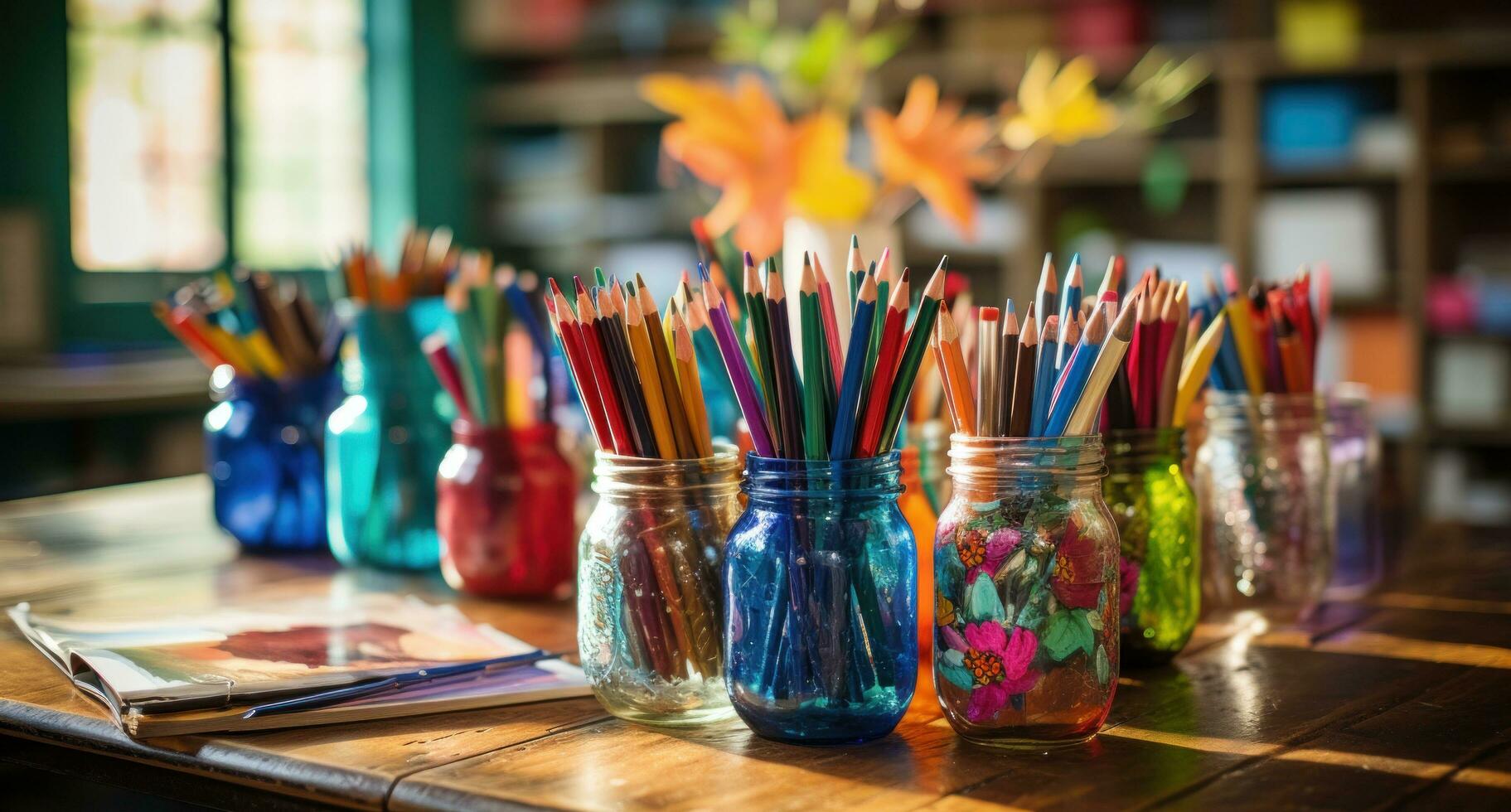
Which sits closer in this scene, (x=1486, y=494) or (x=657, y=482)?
(x=657, y=482)

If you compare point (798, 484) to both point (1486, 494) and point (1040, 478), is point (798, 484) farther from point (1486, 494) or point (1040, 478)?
point (1486, 494)

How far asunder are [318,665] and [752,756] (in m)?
0.30

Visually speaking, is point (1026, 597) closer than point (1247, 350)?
Yes

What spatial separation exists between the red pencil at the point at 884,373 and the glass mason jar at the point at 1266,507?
38cm

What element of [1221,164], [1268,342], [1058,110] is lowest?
[1268,342]

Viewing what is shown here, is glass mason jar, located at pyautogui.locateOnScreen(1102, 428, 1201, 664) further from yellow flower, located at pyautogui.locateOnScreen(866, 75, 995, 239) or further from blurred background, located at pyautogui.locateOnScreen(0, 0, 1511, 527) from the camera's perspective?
blurred background, located at pyautogui.locateOnScreen(0, 0, 1511, 527)

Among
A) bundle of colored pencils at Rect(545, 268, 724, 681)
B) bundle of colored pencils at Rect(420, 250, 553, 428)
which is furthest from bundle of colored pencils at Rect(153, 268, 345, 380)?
bundle of colored pencils at Rect(545, 268, 724, 681)

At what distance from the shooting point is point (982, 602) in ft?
2.48

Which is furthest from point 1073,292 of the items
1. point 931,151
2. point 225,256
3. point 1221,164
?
point 225,256

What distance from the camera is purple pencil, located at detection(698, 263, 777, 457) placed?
771 millimetres

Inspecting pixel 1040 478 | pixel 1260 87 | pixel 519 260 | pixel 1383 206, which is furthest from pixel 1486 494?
pixel 1040 478

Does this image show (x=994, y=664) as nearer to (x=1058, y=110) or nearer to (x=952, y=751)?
(x=952, y=751)

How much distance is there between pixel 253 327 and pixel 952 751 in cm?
89

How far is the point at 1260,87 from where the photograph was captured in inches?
172
